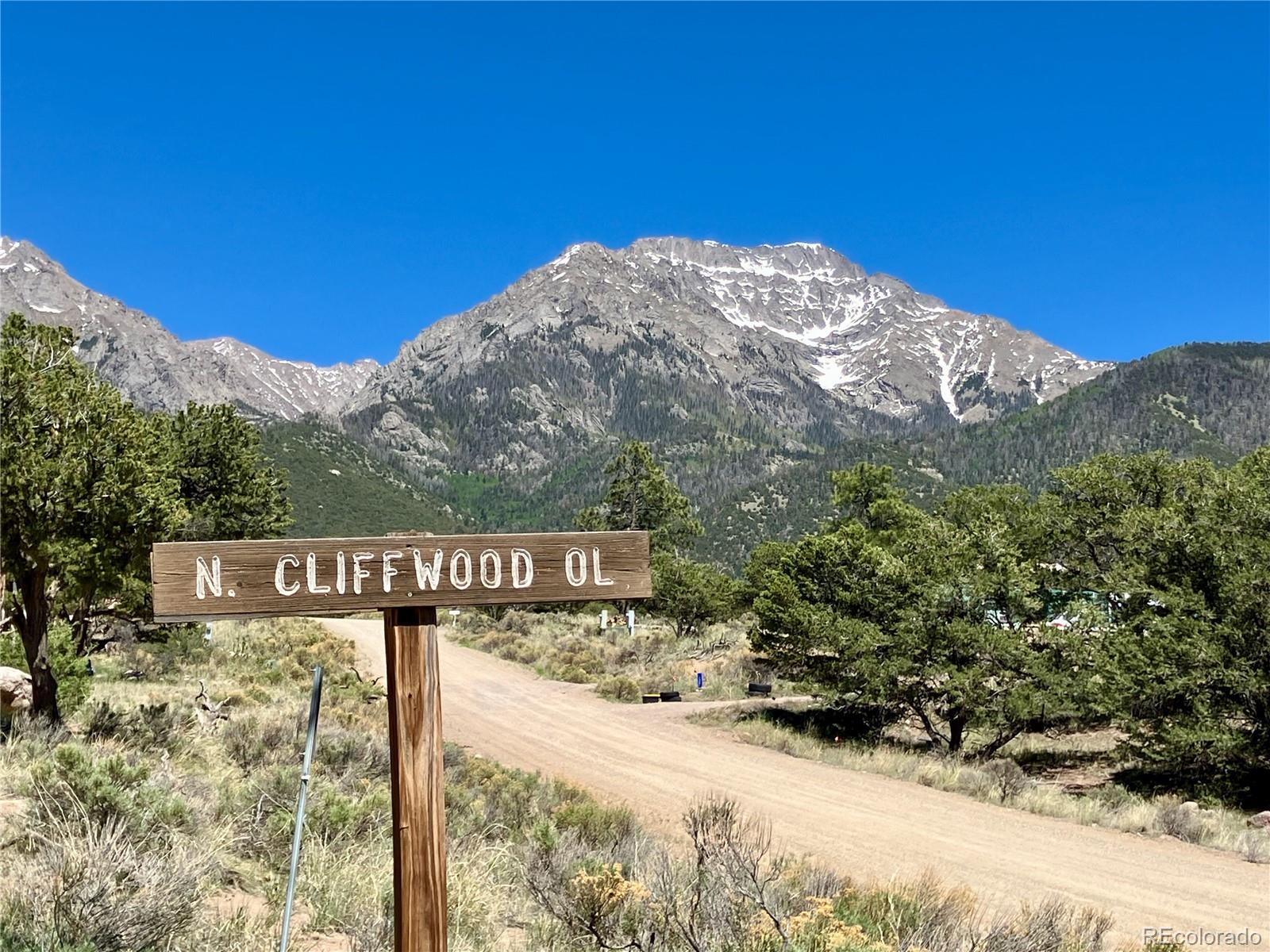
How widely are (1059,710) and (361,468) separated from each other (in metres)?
157

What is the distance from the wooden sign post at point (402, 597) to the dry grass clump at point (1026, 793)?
36.5 feet

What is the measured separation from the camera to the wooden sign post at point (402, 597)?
3051 mm

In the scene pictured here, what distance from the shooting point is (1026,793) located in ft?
43.7

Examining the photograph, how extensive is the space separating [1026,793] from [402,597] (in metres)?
13.0

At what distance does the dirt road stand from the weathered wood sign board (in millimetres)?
6603

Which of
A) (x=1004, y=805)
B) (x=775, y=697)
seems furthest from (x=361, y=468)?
(x=1004, y=805)

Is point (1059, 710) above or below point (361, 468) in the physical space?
below

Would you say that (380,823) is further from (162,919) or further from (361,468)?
(361,468)

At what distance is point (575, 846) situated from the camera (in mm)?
7121

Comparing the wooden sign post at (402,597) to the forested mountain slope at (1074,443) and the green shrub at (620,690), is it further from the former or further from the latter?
the forested mountain slope at (1074,443)

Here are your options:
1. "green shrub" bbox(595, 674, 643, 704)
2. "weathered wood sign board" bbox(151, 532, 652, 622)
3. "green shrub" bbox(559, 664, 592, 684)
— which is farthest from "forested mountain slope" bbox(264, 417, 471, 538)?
"weathered wood sign board" bbox(151, 532, 652, 622)

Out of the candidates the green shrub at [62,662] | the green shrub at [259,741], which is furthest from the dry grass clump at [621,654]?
the green shrub at [62,662]

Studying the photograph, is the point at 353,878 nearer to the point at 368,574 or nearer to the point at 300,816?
the point at 300,816

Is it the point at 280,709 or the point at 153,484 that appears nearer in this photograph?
the point at 153,484
